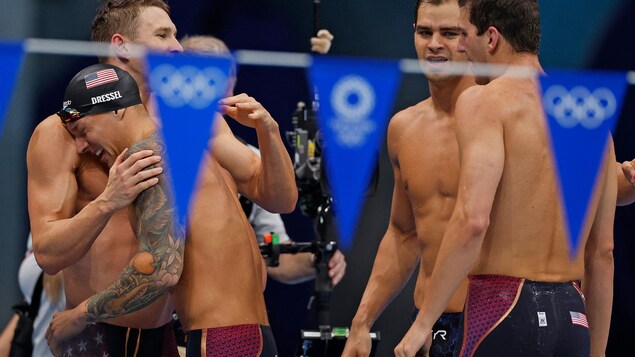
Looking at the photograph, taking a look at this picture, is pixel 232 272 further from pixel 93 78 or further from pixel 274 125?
pixel 93 78

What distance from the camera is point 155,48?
3.71 m

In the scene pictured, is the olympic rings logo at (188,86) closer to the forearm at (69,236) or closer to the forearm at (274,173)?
the forearm at (274,173)

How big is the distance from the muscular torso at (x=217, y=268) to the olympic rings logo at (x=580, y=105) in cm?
119

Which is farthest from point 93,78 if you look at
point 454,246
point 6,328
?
point 6,328

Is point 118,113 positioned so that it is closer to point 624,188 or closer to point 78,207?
point 78,207

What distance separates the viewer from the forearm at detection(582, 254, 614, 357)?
11.6ft

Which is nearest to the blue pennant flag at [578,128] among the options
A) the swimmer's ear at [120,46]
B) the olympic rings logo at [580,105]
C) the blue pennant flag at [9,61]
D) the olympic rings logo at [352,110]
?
the olympic rings logo at [580,105]

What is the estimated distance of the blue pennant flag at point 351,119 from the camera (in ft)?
13.3

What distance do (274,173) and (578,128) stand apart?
1.24m

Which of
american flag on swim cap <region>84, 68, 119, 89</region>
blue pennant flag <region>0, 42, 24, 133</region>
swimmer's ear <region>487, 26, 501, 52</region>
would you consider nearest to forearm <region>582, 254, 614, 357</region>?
swimmer's ear <region>487, 26, 501, 52</region>

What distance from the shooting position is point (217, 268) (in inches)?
130

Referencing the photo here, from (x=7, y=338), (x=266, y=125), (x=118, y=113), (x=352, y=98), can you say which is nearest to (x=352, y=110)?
(x=352, y=98)

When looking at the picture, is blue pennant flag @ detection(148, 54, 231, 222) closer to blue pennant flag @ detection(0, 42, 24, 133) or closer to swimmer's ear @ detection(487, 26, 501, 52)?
blue pennant flag @ detection(0, 42, 24, 133)

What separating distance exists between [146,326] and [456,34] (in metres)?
1.66
